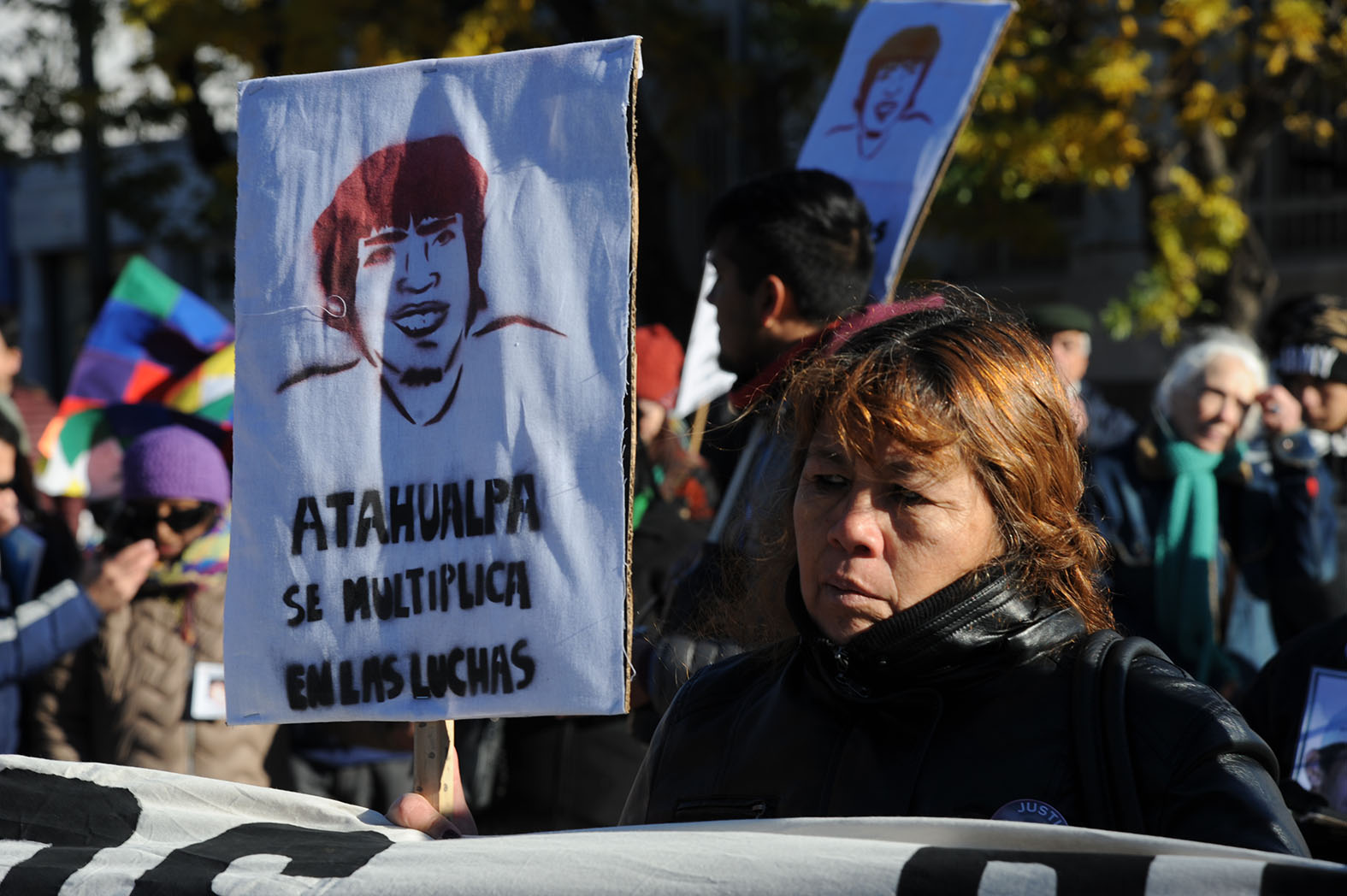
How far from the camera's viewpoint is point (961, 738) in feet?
5.52

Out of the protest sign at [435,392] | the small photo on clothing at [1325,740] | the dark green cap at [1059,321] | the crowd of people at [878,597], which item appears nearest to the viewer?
the crowd of people at [878,597]

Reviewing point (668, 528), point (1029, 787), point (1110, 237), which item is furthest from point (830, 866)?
point (1110, 237)

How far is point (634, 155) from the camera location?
6.31ft

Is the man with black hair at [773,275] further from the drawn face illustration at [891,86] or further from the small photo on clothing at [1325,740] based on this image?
the small photo on clothing at [1325,740]

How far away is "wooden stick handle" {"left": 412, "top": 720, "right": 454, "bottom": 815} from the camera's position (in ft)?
6.42

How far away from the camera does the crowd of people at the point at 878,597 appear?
5.45 feet

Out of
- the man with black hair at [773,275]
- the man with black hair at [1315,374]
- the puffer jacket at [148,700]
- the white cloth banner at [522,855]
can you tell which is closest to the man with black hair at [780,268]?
the man with black hair at [773,275]

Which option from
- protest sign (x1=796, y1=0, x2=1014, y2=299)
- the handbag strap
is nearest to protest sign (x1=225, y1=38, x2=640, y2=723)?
the handbag strap

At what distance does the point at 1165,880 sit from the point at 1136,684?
0.84 ft

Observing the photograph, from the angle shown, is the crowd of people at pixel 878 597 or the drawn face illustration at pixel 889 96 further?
the drawn face illustration at pixel 889 96

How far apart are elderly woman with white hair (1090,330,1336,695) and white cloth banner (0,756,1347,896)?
3.06 metres

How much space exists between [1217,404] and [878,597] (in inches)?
127

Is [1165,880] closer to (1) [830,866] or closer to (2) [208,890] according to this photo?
(1) [830,866]

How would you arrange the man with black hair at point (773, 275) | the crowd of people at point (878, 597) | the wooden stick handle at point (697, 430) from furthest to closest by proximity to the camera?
the wooden stick handle at point (697, 430) < the man with black hair at point (773, 275) < the crowd of people at point (878, 597)
